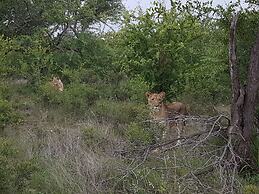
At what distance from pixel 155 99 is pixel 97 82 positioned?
199 inches

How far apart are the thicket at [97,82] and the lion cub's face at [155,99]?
0.23 metres

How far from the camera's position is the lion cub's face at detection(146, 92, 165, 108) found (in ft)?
31.4

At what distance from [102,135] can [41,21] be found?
9307 mm

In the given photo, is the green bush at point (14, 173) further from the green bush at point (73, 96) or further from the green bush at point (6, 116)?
the green bush at point (73, 96)

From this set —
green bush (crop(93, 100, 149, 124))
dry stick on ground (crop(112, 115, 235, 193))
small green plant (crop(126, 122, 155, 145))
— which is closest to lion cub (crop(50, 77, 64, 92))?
green bush (crop(93, 100, 149, 124))

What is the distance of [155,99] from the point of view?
968 centimetres

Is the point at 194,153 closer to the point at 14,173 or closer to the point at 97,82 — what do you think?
the point at 14,173

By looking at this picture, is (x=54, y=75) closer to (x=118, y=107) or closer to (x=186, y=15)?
(x=118, y=107)

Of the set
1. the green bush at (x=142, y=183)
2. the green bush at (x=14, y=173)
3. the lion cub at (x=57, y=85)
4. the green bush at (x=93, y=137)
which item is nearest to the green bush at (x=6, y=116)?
the green bush at (x=93, y=137)

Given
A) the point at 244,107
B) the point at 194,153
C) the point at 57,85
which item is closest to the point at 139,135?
the point at 194,153

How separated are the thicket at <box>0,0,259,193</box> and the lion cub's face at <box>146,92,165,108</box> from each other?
0.23m

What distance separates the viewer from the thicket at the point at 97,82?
6.84 metres

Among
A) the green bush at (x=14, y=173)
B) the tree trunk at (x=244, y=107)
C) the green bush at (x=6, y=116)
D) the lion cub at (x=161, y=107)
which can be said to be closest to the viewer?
the green bush at (x=14, y=173)

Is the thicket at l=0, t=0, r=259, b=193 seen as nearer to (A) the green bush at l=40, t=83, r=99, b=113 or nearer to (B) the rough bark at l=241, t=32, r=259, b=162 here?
(A) the green bush at l=40, t=83, r=99, b=113
